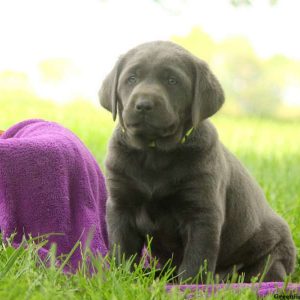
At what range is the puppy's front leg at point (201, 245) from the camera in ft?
10.7

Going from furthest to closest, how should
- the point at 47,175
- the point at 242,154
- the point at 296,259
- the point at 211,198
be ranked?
the point at 242,154
the point at 296,259
the point at 47,175
the point at 211,198

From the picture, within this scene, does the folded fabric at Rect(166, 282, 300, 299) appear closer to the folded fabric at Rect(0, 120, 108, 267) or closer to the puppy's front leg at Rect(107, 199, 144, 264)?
the puppy's front leg at Rect(107, 199, 144, 264)

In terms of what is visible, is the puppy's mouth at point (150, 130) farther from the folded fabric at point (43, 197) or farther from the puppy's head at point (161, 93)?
the folded fabric at point (43, 197)

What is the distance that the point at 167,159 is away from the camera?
3.35m

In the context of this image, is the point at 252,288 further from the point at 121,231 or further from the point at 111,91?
the point at 111,91

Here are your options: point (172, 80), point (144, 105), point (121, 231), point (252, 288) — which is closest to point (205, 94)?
point (172, 80)

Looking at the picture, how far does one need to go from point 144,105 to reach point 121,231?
2.62ft

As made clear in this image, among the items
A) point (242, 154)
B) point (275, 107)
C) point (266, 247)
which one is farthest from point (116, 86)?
point (275, 107)

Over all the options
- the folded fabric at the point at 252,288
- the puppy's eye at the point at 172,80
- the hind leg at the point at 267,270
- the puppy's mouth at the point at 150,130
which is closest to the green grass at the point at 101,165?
the folded fabric at the point at 252,288

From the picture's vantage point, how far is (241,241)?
3.66 metres

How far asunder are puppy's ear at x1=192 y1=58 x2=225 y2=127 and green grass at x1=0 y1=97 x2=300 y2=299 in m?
0.87

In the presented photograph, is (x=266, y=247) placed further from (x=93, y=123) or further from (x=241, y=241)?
(x=93, y=123)

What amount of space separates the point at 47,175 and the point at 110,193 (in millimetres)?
428

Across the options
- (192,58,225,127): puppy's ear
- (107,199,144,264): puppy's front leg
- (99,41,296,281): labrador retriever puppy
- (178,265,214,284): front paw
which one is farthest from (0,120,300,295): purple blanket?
(192,58,225,127): puppy's ear
